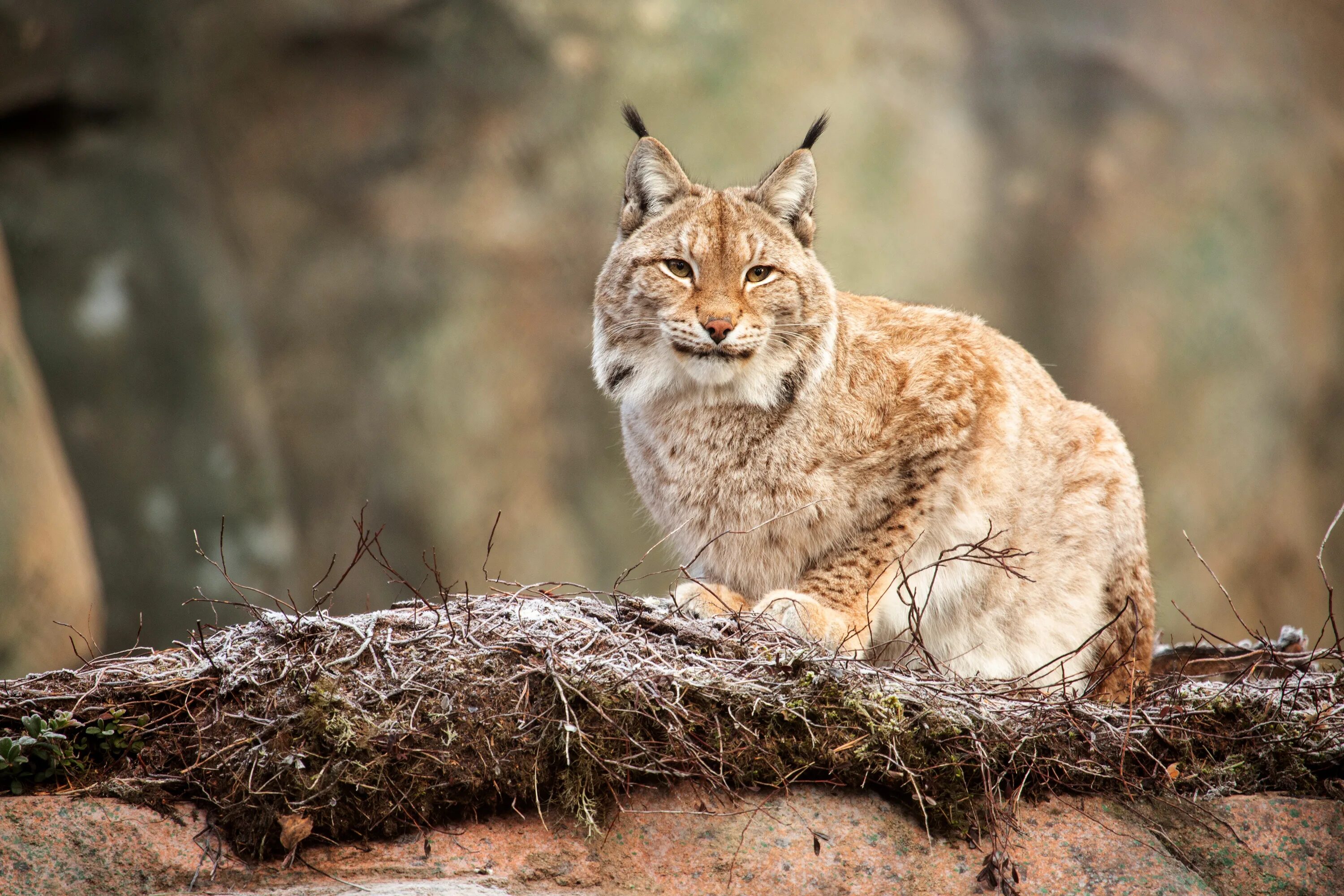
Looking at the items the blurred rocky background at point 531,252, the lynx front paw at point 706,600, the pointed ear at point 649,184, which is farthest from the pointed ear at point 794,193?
the blurred rocky background at point 531,252

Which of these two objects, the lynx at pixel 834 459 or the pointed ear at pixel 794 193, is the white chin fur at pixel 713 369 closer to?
the lynx at pixel 834 459

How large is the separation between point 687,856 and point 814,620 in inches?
53.6

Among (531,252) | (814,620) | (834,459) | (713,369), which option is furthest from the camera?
(531,252)

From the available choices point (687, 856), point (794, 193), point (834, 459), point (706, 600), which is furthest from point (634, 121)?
point (687, 856)

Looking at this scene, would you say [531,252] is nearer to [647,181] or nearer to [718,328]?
[647,181]

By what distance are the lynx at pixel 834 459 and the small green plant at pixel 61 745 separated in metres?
1.98

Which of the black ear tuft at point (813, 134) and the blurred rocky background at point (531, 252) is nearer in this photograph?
the black ear tuft at point (813, 134)

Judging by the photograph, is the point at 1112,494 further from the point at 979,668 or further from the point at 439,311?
the point at 439,311

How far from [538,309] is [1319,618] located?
737 cm

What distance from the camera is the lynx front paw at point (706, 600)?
4238mm

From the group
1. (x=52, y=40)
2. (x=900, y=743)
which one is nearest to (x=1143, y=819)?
(x=900, y=743)

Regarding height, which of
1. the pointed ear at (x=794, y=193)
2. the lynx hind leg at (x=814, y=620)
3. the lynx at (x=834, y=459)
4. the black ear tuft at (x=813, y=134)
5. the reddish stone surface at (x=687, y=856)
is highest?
the black ear tuft at (x=813, y=134)

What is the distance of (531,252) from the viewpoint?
401 inches

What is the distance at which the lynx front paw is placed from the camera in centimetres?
424
